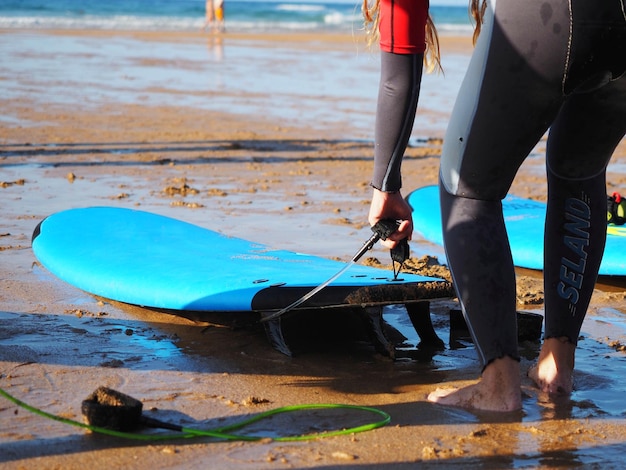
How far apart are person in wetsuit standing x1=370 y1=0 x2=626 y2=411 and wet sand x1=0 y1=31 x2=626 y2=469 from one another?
165mm

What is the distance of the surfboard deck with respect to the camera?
2871 millimetres

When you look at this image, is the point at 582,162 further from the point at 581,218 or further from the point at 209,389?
the point at 209,389

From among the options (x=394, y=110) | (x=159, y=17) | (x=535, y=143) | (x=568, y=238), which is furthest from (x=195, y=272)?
(x=159, y=17)

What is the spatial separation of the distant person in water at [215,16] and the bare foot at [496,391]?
929 inches

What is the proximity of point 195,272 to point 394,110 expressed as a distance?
1.17m

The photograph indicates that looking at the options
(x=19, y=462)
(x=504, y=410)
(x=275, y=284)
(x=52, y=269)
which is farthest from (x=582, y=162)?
(x=52, y=269)

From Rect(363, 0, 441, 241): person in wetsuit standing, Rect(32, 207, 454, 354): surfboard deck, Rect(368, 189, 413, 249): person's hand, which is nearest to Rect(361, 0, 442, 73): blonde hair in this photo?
Rect(363, 0, 441, 241): person in wetsuit standing

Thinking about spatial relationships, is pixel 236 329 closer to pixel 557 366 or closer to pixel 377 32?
pixel 557 366

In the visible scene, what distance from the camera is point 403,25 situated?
7.47 feet

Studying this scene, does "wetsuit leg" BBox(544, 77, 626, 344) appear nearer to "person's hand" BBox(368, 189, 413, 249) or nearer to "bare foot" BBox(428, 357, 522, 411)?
"bare foot" BBox(428, 357, 522, 411)

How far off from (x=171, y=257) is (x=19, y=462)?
152cm

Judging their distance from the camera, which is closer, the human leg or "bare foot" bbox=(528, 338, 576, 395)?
the human leg

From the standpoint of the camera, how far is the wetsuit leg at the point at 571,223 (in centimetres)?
250

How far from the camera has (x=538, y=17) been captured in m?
2.17
